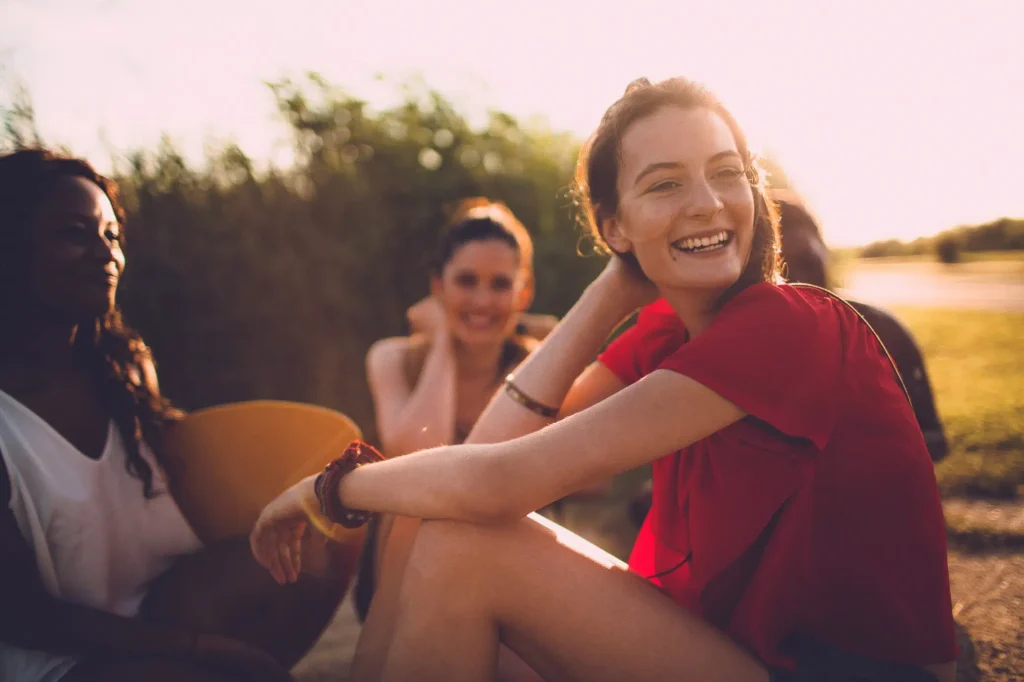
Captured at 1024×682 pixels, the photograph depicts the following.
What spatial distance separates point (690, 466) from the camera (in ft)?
5.63

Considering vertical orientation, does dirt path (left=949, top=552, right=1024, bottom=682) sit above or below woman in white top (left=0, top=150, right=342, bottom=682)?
below

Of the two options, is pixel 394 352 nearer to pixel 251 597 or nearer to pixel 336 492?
pixel 251 597

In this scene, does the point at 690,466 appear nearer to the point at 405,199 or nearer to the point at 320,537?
the point at 320,537

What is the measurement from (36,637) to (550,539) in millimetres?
1314

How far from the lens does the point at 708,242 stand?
173cm

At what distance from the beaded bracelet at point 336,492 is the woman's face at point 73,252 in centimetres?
87

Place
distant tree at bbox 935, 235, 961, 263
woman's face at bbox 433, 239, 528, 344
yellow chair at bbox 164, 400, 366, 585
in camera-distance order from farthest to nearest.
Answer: distant tree at bbox 935, 235, 961, 263 < woman's face at bbox 433, 239, 528, 344 < yellow chair at bbox 164, 400, 366, 585

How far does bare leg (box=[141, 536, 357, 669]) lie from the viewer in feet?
6.86

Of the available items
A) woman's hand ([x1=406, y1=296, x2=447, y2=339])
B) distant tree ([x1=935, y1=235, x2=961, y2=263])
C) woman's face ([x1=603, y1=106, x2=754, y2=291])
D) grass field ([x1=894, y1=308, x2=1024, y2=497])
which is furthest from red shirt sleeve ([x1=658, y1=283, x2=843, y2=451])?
distant tree ([x1=935, y1=235, x2=961, y2=263])

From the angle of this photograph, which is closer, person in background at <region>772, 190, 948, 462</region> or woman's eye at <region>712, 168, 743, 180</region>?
woman's eye at <region>712, 168, 743, 180</region>

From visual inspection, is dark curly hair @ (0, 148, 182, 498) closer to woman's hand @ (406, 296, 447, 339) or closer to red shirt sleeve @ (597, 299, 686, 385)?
woman's hand @ (406, 296, 447, 339)

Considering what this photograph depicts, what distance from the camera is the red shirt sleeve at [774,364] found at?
4.58ft

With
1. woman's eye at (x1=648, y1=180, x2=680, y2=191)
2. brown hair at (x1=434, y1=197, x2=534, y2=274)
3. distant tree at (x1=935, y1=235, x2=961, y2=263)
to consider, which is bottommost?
distant tree at (x1=935, y1=235, x2=961, y2=263)

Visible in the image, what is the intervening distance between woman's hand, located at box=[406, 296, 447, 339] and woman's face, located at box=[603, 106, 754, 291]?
1739mm
